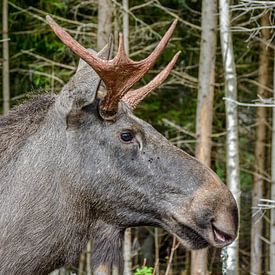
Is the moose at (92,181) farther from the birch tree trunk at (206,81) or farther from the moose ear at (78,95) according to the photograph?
the birch tree trunk at (206,81)

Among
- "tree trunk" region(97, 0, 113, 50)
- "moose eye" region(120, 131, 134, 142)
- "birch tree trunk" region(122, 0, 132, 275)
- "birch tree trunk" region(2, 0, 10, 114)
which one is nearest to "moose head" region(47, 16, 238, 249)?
"moose eye" region(120, 131, 134, 142)

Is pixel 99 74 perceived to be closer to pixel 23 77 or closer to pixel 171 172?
pixel 171 172

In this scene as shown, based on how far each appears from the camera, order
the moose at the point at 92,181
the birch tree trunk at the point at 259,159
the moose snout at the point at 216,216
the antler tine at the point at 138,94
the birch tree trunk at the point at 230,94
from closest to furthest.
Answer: the moose snout at the point at 216,216
the moose at the point at 92,181
the antler tine at the point at 138,94
the birch tree trunk at the point at 230,94
the birch tree trunk at the point at 259,159

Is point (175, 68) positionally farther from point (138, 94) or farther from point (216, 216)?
point (216, 216)

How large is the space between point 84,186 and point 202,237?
0.87 metres

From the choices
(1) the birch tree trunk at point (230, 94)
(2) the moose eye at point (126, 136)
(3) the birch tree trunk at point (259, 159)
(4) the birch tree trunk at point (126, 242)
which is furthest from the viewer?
(3) the birch tree trunk at point (259, 159)

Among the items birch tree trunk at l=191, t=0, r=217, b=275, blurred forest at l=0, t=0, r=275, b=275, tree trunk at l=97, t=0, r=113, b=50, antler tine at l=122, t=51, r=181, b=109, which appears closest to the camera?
antler tine at l=122, t=51, r=181, b=109

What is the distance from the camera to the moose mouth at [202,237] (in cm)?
581

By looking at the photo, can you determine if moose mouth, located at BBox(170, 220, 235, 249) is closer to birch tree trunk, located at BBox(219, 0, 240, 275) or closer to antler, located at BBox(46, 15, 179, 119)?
antler, located at BBox(46, 15, 179, 119)

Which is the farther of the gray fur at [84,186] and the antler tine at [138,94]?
the antler tine at [138,94]

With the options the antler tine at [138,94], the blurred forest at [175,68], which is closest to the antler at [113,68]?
the antler tine at [138,94]

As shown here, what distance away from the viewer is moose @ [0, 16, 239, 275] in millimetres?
5922

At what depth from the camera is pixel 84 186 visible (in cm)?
601

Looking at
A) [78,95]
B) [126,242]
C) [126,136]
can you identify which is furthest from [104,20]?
[78,95]
